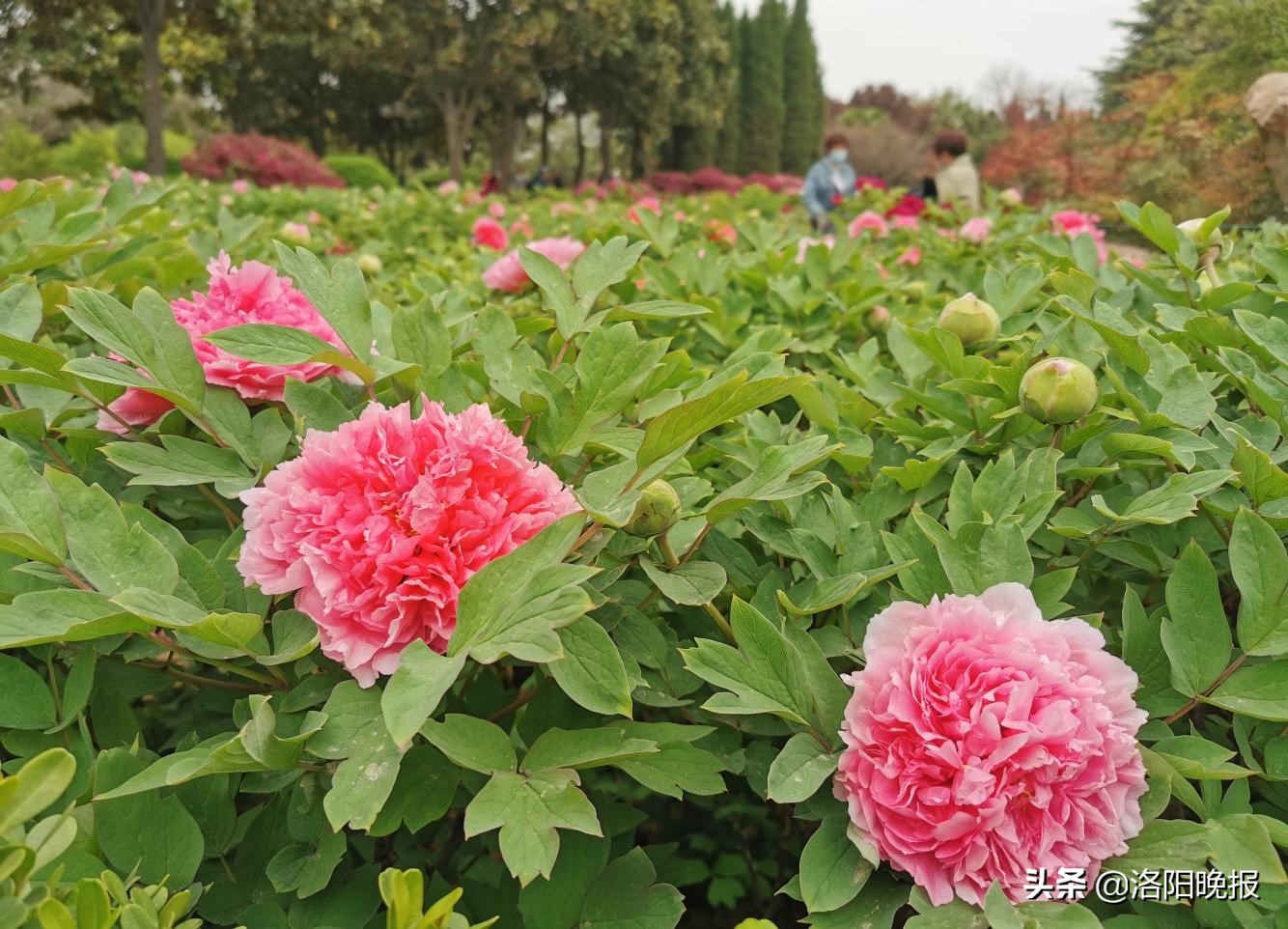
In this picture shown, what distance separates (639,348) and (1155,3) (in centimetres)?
280

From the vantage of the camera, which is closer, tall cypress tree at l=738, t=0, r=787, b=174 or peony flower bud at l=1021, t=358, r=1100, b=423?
peony flower bud at l=1021, t=358, r=1100, b=423

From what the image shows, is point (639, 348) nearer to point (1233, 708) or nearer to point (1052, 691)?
point (1052, 691)

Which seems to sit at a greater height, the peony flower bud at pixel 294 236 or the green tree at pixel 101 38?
the green tree at pixel 101 38

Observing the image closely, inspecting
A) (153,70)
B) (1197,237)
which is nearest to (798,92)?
(153,70)

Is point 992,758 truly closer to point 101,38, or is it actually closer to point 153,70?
point 153,70

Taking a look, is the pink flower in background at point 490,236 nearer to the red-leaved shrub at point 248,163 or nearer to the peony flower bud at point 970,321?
the peony flower bud at point 970,321

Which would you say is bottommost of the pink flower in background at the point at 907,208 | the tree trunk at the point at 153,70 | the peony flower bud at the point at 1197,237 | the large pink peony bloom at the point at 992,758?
the large pink peony bloom at the point at 992,758

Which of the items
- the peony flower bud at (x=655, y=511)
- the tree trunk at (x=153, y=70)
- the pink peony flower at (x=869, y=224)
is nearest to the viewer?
the peony flower bud at (x=655, y=511)

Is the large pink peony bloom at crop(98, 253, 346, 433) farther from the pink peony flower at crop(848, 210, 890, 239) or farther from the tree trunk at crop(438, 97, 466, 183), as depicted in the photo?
the tree trunk at crop(438, 97, 466, 183)

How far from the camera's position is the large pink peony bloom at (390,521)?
0.77m

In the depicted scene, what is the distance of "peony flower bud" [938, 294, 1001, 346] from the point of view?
129 cm

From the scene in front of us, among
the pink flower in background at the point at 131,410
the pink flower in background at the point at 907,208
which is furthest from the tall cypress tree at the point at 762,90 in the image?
the pink flower in background at the point at 131,410

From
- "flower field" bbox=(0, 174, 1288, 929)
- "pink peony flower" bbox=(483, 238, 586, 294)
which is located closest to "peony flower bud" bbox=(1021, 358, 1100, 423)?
"flower field" bbox=(0, 174, 1288, 929)

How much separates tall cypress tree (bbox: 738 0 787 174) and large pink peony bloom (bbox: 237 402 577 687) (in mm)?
37014
